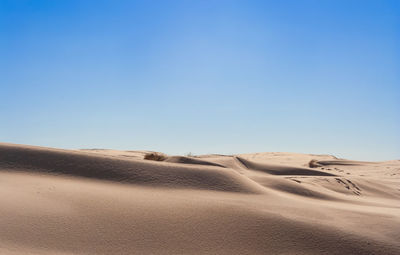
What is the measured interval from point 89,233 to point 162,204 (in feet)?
1.86

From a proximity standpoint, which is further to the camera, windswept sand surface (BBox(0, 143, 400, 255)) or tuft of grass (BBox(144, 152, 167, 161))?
tuft of grass (BBox(144, 152, 167, 161))

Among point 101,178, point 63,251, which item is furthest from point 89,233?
point 101,178

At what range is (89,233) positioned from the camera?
66.2 inches

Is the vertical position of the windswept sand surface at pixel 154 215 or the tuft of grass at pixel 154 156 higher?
the tuft of grass at pixel 154 156

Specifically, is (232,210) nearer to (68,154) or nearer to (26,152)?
(68,154)

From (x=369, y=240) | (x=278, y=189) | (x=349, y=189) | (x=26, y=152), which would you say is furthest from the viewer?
(x=349, y=189)

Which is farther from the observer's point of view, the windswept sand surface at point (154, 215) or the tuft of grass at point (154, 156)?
the tuft of grass at point (154, 156)

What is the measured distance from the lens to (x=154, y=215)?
1.95 m

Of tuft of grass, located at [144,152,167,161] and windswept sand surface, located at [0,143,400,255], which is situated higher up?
tuft of grass, located at [144,152,167,161]

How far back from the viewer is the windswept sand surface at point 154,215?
1.64 m

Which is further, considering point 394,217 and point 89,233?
point 394,217

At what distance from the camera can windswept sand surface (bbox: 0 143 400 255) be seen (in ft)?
5.40

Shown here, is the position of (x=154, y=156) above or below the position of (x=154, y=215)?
above

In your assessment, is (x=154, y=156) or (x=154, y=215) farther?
(x=154, y=156)
